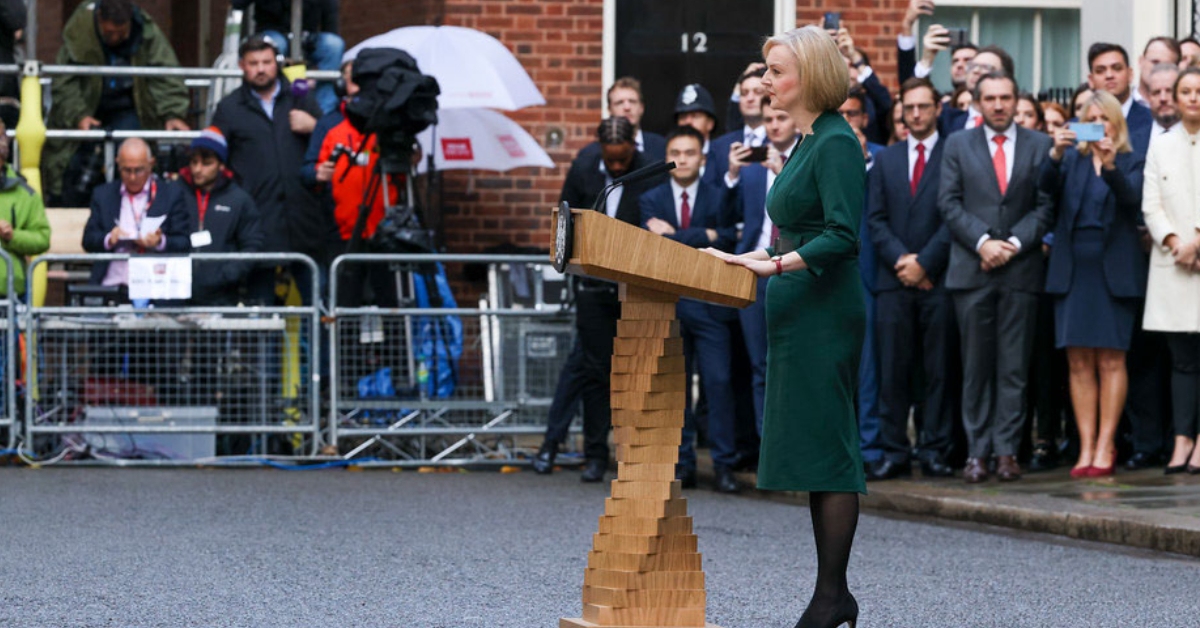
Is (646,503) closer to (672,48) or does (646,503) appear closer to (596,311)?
(596,311)

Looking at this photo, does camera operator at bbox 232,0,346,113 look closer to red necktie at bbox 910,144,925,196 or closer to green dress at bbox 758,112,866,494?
red necktie at bbox 910,144,925,196

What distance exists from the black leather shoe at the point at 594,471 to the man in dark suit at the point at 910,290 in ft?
5.39

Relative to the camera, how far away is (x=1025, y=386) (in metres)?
11.7

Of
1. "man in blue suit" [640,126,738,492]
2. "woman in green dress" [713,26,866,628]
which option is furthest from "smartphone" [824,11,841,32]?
"woman in green dress" [713,26,866,628]

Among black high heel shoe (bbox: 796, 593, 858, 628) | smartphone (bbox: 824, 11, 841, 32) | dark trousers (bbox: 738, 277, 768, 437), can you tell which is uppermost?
smartphone (bbox: 824, 11, 841, 32)

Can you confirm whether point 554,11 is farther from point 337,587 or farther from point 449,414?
point 337,587

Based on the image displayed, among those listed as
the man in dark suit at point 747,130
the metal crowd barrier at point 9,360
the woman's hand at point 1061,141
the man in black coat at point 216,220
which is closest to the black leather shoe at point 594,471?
the man in dark suit at point 747,130

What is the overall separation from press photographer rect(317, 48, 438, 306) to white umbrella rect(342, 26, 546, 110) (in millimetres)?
641

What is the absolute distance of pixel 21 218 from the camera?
43.7 ft

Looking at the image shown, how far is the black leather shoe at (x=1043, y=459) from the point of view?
1223 cm

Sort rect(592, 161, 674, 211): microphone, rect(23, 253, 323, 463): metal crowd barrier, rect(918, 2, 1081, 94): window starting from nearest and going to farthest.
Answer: rect(592, 161, 674, 211): microphone, rect(23, 253, 323, 463): metal crowd barrier, rect(918, 2, 1081, 94): window

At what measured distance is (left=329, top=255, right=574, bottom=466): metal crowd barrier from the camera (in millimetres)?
13281

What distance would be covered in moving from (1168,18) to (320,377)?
721cm

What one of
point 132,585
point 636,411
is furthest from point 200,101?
point 636,411
